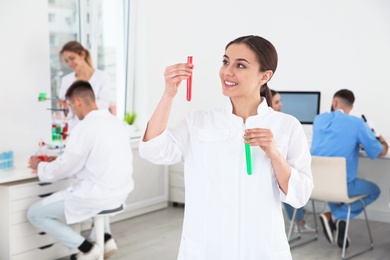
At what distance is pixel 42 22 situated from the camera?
4234 millimetres

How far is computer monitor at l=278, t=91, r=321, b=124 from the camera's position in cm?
501

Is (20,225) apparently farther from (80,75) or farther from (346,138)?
(346,138)

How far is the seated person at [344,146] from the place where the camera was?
4027 millimetres

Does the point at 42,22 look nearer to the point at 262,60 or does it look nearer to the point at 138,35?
the point at 138,35

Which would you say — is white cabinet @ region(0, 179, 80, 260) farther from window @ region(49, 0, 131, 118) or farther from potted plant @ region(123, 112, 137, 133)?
potted plant @ region(123, 112, 137, 133)

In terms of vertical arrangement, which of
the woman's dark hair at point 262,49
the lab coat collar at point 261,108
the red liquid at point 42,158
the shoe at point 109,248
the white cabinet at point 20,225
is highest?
the woman's dark hair at point 262,49

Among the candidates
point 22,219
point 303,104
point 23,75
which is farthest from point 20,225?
point 303,104

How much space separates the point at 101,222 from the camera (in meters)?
3.55

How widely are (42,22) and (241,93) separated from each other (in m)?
2.97

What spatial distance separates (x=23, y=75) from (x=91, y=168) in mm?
1146

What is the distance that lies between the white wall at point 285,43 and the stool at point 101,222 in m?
2.23

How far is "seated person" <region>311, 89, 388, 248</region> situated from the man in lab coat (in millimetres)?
1560

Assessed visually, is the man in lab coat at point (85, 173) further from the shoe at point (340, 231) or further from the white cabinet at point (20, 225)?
the shoe at point (340, 231)

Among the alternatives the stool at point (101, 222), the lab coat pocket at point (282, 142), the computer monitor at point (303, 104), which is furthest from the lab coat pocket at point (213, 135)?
the computer monitor at point (303, 104)
